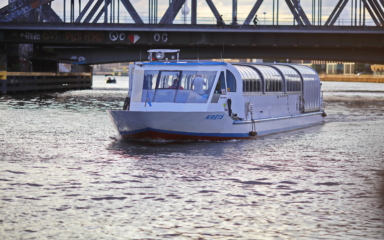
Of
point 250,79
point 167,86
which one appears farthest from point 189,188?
point 250,79

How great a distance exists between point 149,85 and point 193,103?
1828 mm

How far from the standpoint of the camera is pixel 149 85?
26516 mm

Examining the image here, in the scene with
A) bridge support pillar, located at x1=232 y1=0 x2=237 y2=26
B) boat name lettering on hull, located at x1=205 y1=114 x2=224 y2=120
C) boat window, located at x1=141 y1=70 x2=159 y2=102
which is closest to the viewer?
boat name lettering on hull, located at x1=205 y1=114 x2=224 y2=120

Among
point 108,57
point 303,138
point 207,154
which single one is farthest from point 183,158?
point 108,57

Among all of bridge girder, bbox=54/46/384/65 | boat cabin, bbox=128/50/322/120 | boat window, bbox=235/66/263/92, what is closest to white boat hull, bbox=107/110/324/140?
boat cabin, bbox=128/50/322/120

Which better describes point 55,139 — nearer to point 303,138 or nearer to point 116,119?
point 116,119

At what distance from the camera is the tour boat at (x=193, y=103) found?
81.4 feet

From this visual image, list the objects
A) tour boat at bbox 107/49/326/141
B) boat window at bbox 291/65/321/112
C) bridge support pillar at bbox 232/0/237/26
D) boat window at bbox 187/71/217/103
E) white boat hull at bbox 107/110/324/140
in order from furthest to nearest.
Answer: bridge support pillar at bbox 232/0/237/26 → boat window at bbox 291/65/321/112 → boat window at bbox 187/71/217/103 → tour boat at bbox 107/49/326/141 → white boat hull at bbox 107/110/324/140

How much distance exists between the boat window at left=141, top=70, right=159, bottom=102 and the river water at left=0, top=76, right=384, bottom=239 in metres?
2.14

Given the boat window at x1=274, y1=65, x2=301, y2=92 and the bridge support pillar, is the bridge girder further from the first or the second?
the boat window at x1=274, y1=65, x2=301, y2=92

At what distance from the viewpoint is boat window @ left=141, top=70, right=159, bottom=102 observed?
26.3 meters

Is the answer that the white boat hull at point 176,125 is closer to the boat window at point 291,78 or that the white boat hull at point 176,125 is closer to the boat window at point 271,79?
the boat window at point 271,79

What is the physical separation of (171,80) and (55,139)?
438 centimetres

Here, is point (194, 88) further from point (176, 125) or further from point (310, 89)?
point (310, 89)
